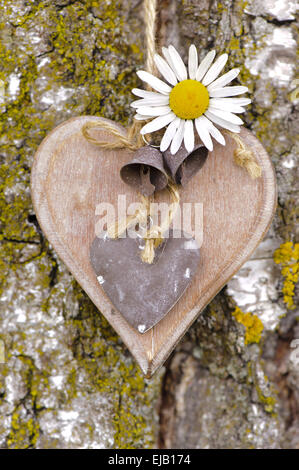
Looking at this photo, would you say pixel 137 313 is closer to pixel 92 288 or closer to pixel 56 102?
pixel 92 288

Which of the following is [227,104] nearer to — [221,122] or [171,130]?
[221,122]

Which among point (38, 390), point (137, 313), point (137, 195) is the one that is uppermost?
point (137, 195)

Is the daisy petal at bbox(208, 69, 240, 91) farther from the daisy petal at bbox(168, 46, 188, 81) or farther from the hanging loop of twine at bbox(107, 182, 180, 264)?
the hanging loop of twine at bbox(107, 182, 180, 264)

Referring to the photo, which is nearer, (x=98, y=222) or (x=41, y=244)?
(x=98, y=222)

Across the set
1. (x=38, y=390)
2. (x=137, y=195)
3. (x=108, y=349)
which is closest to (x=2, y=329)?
(x=38, y=390)

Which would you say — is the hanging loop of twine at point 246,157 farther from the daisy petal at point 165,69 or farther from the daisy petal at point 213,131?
the daisy petal at point 165,69

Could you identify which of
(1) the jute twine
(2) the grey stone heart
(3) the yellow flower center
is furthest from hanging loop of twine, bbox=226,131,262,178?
(2) the grey stone heart
